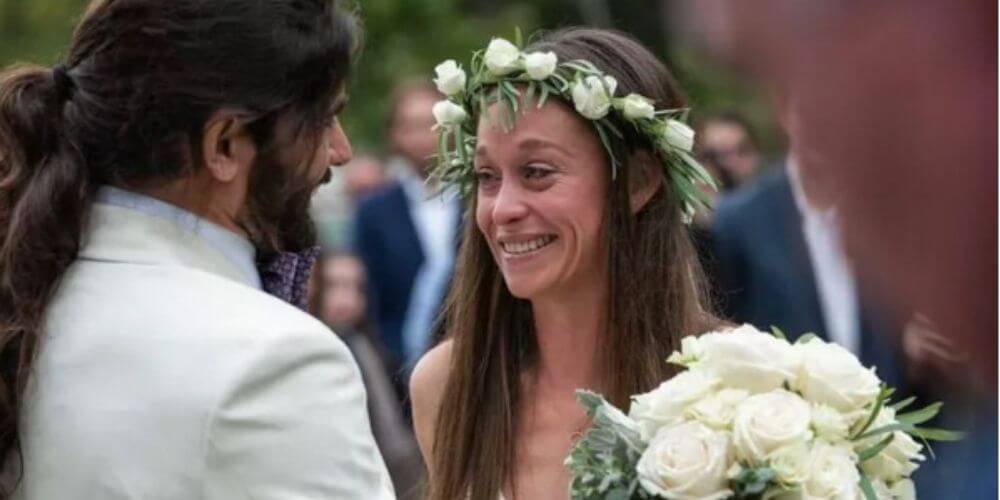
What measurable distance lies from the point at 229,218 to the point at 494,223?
1558 millimetres

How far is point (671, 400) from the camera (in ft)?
9.65

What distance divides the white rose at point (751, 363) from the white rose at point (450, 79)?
1.32m

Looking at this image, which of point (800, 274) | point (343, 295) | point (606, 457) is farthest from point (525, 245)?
point (343, 295)

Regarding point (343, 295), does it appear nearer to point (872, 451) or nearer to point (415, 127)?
point (415, 127)

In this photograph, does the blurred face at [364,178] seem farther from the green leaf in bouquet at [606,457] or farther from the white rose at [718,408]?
the white rose at [718,408]

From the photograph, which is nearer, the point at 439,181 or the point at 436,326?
the point at 439,181

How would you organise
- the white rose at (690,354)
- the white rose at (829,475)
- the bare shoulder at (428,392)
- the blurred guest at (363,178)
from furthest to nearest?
the blurred guest at (363,178) < the bare shoulder at (428,392) < the white rose at (690,354) < the white rose at (829,475)

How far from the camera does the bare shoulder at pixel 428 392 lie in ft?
14.0

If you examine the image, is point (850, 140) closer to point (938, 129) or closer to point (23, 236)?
point (938, 129)

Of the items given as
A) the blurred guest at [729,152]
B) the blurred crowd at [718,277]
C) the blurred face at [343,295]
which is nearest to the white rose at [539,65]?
the blurred crowd at [718,277]

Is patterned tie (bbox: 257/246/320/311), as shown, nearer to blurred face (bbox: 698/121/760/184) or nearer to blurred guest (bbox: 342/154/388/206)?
blurred face (bbox: 698/121/760/184)

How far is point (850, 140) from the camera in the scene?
753mm

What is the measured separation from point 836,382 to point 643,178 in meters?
1.20

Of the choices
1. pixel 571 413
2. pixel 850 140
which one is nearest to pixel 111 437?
pixel 850 140
